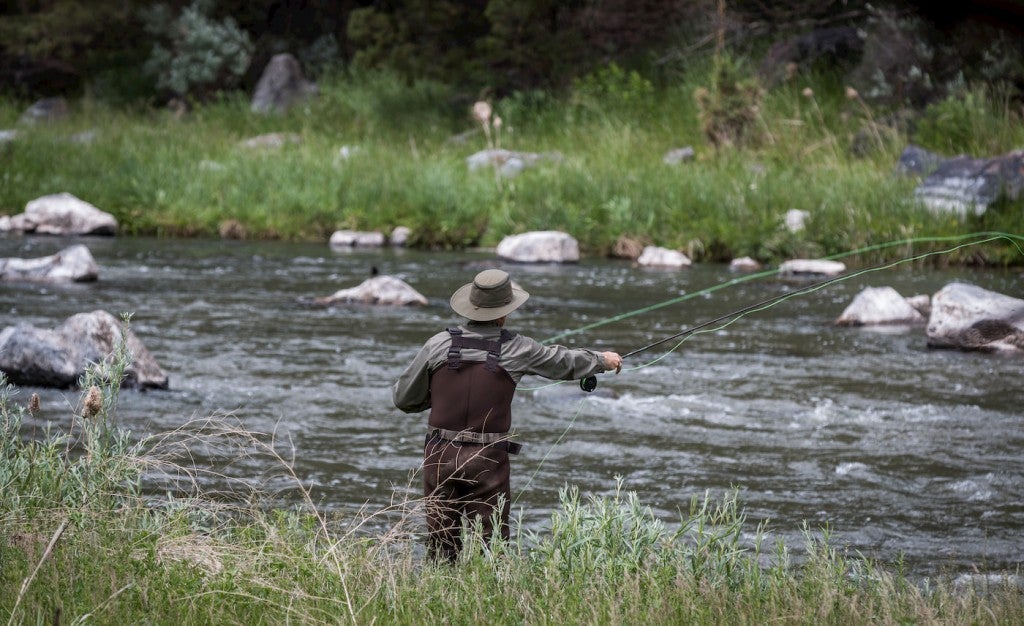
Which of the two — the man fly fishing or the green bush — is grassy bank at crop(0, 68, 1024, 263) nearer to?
the green bush

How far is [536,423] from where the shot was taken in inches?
314

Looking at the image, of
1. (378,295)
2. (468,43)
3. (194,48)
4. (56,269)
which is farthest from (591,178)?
(194,48)

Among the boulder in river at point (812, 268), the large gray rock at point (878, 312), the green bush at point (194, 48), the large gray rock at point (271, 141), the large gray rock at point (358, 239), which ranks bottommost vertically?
the large gray rock at point (878, 312)

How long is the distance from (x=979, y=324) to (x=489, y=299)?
21.0 ft

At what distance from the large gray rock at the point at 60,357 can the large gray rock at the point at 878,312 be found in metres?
5.93

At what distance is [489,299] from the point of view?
4.73 m

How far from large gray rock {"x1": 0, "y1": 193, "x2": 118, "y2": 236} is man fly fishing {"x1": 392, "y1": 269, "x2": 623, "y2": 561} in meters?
14.3

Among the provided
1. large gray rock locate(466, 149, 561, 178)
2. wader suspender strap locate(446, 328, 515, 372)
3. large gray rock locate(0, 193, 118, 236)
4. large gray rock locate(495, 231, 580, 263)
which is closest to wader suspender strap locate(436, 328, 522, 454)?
wader suspender strap locate(446, 328, 515, 372)

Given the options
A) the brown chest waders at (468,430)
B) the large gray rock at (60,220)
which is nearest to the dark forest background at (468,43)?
the large gray rock at (60,220)

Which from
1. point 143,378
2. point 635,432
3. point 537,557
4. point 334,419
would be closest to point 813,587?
point 537,557

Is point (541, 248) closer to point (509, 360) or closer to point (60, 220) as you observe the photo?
point (60, 220)

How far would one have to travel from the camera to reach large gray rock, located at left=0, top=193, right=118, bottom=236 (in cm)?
1784

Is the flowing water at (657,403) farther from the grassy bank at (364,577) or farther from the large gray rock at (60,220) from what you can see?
the large gray rock at (60,220)

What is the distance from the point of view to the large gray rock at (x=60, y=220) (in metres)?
17.8
